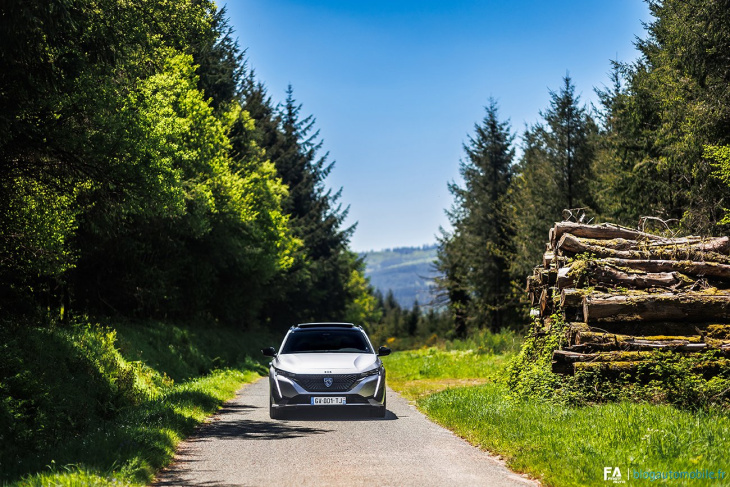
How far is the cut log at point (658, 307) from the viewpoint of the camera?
43.0ft

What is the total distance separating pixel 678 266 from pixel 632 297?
2.02 m

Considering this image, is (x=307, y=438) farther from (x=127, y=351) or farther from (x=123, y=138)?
(x=127, y=351)

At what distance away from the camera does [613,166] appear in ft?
98.7

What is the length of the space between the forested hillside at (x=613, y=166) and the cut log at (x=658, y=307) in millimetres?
3937

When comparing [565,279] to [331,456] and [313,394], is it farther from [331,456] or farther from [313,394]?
[331,456]

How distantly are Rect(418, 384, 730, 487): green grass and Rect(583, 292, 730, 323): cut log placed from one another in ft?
6.49

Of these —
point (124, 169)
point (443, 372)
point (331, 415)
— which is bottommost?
point (443, 372)

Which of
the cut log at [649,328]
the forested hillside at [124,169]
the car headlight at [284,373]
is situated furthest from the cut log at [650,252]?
the forested hillside at [124,169]

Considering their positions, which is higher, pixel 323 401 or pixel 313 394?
pixel 313 394

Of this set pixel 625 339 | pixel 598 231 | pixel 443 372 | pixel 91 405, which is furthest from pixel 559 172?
pixel 91 405

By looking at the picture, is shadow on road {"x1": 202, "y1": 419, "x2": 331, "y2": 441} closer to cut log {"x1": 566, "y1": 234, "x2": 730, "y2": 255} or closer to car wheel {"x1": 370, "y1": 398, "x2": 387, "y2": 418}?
car wheel {"x1": 370, "y1": 398, "x2": 387, "y2": 418}

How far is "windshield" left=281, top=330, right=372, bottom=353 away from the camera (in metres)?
14.8

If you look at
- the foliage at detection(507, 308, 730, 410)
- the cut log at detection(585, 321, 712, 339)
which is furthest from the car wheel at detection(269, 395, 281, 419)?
the cut log at detection(585, 321, 712, 339)

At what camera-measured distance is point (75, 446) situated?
30.4 ft
